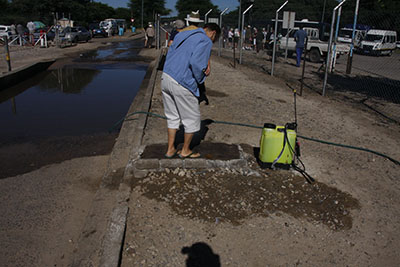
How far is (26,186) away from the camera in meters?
4.77

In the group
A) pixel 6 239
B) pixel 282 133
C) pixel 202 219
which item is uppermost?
pixel 282 133

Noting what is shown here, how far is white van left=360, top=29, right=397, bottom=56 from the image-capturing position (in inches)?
906

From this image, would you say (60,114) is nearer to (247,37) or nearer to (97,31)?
(247,37)

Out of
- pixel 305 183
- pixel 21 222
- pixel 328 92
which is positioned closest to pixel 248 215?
pixel 305 183

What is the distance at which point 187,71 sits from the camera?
424 centimetres

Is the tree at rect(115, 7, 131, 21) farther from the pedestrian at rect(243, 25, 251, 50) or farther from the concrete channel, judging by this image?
the concrete channel

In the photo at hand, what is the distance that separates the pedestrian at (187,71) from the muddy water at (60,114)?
7.20 feet

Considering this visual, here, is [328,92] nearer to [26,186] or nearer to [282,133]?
[282,133]

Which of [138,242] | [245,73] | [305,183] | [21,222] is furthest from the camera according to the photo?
[245,73]

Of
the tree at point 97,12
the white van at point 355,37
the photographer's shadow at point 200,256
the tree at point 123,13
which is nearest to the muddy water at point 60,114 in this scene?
the photographer's shadow at point 200,256

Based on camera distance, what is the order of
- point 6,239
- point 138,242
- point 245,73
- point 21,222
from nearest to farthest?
point 138,242
point 6,239
point 21,222
point 245,73

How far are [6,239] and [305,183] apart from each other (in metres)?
3.55

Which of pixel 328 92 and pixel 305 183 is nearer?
pixel 305 183

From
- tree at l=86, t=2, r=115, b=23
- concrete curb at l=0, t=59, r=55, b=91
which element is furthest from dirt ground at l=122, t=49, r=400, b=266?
tree at l=86, t=2, r=115, b=23
